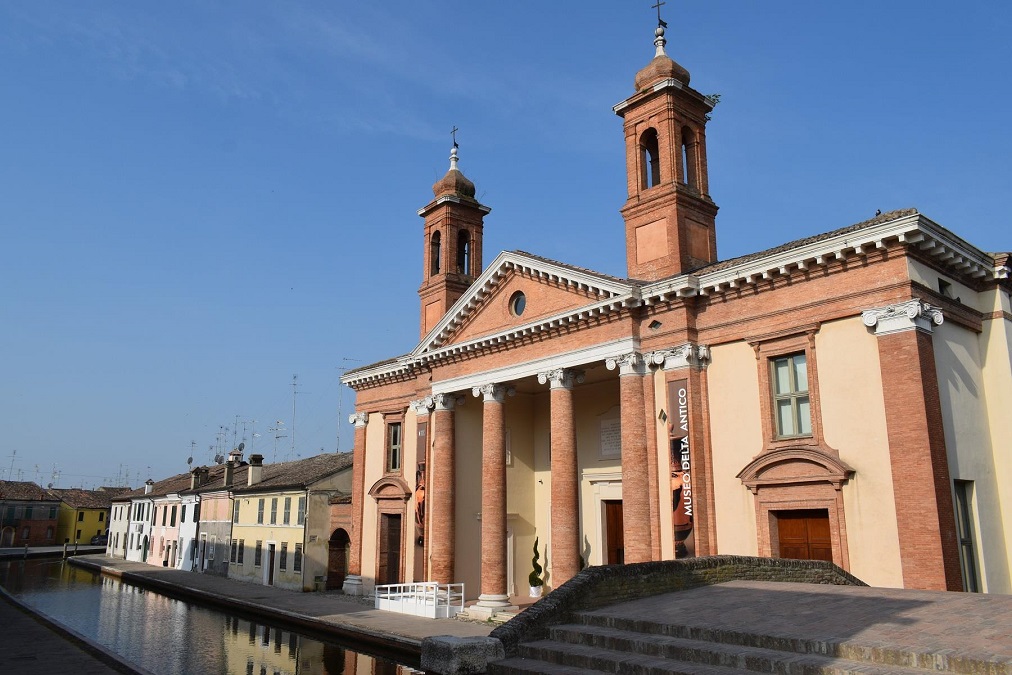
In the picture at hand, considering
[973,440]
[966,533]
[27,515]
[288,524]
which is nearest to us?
[966,533]

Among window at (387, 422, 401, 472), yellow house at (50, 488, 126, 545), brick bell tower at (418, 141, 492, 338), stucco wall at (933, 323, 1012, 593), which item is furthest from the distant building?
stucco wall at (933, 323, 1012, 593)

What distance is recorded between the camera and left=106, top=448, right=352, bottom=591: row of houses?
32.0m

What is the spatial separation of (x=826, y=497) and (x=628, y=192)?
9.95 metres

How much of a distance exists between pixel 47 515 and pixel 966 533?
297ft

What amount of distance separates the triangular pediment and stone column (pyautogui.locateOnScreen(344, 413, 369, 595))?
231 inches

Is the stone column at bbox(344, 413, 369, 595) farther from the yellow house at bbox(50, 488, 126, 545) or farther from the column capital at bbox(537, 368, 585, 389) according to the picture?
the yellow house at bbox(50, 488, 126, 545)

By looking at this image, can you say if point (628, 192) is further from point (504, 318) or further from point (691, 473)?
point (691, 473)

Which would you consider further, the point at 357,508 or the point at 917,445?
the point at 357,508

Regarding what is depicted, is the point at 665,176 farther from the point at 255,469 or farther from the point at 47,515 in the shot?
the point at 47,515

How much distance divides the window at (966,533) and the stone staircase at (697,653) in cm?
698

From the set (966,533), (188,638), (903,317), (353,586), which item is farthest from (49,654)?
(966,533)

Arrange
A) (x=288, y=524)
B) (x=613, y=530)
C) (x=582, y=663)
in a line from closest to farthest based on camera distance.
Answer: (x=582, y=663), (x=613, y=530), (x=288, y=524)

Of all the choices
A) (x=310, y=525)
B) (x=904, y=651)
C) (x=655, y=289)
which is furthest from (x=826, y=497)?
(x=310, y=525)

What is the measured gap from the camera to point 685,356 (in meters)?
17.6
